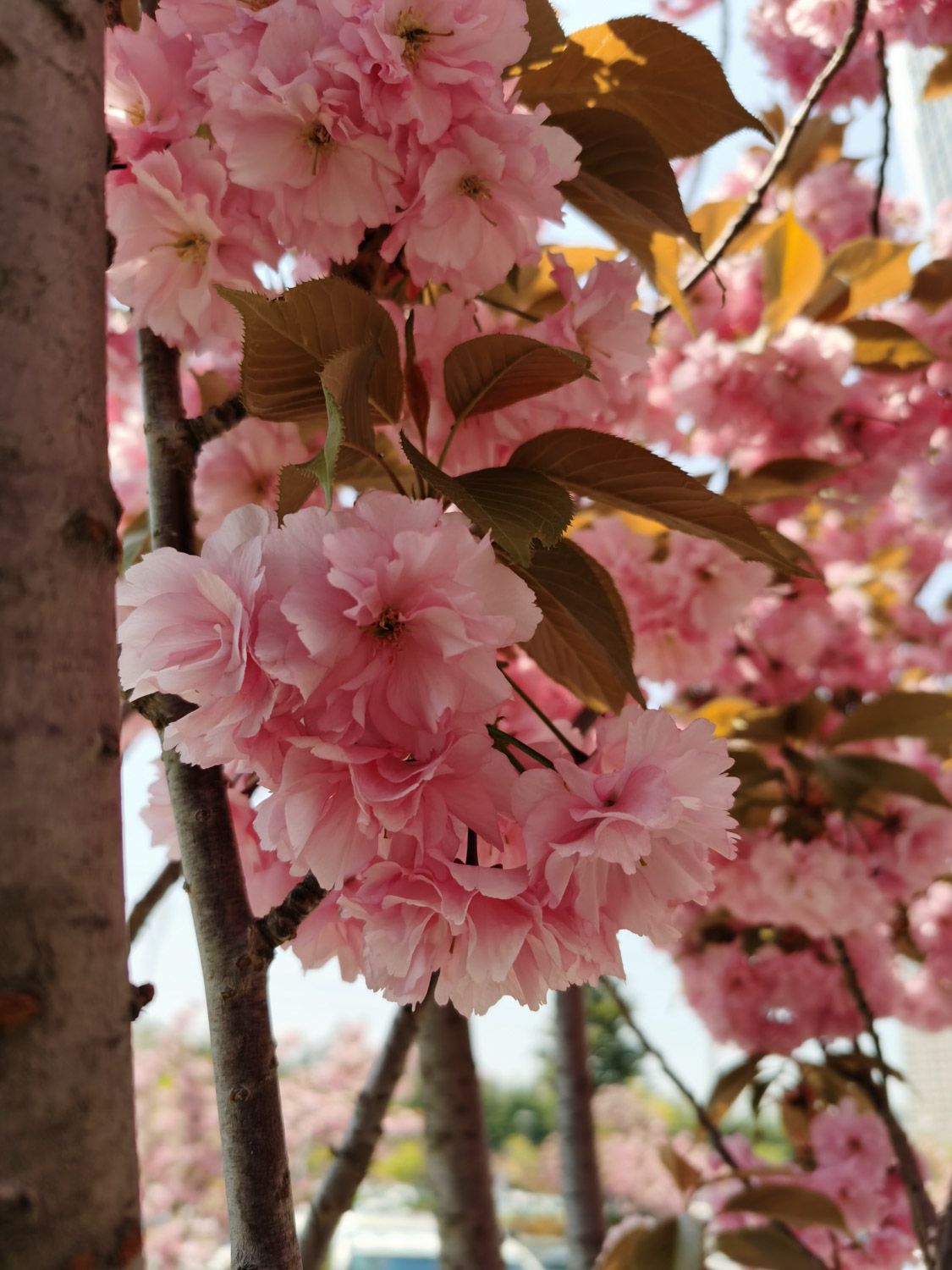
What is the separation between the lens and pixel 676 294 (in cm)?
83

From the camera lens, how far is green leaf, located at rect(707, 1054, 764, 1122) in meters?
1.67

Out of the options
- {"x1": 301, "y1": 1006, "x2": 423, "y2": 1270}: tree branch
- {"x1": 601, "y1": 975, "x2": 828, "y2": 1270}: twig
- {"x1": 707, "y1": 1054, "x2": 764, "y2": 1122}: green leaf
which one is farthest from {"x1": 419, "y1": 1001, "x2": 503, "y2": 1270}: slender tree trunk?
{"x1": 707, "y1": 1054, "x2": 764, "y2": 1122}: green leaf

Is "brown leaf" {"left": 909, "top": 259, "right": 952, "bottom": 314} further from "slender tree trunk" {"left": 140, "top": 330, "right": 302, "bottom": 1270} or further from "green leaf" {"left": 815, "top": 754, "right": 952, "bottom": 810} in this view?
"slender tree trunk" {"left": 140, "top": 330, "right": 302, "bottom": 1270}

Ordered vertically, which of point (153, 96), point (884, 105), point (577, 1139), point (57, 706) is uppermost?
point (884, 105)

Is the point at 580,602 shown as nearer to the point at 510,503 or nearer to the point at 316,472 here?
the point at 510,503

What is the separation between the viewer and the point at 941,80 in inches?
62.9

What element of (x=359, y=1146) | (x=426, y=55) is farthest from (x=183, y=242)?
(x=359, y=1146)

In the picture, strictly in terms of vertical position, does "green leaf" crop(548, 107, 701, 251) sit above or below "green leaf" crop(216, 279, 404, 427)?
above

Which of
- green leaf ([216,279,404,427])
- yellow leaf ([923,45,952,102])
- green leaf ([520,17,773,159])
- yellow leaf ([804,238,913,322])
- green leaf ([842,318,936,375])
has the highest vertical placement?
yellow leaf ([923,45,952,102])

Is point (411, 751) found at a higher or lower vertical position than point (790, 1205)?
higher

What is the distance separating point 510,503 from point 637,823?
0.56 feet

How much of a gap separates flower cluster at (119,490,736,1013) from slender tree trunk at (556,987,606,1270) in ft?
3.61

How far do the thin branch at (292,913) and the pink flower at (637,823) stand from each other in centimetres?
12

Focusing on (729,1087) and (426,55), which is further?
(729,1087)
